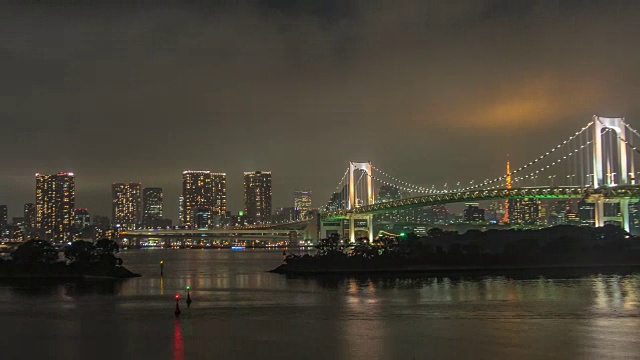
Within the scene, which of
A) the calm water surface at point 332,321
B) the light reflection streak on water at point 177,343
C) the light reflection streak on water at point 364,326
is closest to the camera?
the light reflection streak on water at point 177,343

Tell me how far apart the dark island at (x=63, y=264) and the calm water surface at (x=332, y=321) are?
741 cm

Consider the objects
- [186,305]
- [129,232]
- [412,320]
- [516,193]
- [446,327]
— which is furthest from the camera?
[129,232]

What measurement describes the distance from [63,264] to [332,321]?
29806 millimetres

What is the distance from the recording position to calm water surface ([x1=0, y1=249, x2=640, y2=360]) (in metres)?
20.5

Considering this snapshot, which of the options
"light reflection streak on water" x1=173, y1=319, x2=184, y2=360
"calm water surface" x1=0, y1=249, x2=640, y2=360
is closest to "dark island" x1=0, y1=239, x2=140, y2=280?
"calm water surface" x1=0, y1=249, x2=640, y2=360

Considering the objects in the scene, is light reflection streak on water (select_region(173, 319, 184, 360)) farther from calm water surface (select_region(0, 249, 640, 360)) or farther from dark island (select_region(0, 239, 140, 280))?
dark island (select_region(0, 239, 140, 280))

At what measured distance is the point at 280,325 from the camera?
83.2ft

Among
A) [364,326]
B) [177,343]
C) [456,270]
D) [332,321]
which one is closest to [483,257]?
[456,270]

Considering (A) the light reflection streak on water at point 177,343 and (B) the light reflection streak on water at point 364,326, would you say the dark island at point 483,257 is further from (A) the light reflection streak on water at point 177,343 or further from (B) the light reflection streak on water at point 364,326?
(A) the light reflection streak on water at point 177,343

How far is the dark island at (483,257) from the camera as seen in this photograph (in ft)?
174

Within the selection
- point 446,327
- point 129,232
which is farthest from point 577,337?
point 129,232

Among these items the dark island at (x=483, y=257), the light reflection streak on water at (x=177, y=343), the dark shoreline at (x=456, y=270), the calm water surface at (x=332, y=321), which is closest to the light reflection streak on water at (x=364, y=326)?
the calm water surface at (x=332, y=321)

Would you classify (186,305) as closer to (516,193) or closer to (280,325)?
(280,325)

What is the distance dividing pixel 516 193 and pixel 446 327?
4251cm
